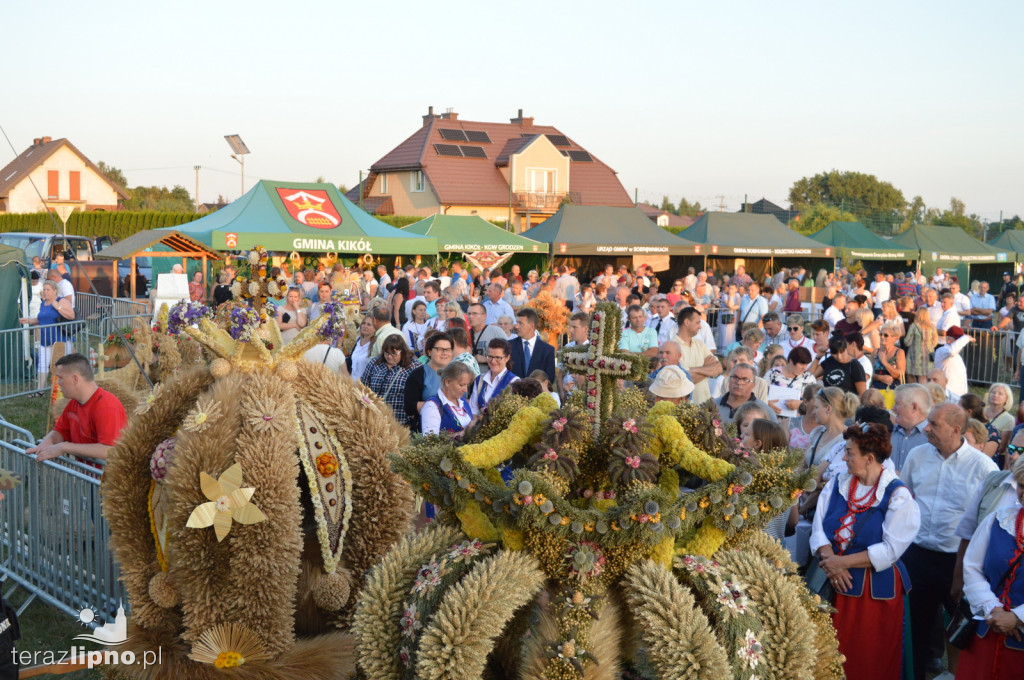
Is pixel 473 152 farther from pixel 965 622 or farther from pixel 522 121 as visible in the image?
pixel 965 622

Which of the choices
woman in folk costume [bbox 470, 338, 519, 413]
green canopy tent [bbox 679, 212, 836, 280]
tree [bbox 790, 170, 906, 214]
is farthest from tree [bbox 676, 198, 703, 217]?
woman in folk costume [bbox 470, 338, 519, 413]

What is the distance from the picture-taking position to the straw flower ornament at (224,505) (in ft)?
12.9

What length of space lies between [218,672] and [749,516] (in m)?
2.66

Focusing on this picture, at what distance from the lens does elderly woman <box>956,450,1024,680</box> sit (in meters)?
4.14

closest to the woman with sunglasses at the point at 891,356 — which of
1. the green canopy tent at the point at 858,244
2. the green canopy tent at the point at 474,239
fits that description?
the green canopy tent at the point at 474,239

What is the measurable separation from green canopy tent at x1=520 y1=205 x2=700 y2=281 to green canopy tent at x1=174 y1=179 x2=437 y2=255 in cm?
551

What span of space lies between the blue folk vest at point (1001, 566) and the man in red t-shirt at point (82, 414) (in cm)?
524

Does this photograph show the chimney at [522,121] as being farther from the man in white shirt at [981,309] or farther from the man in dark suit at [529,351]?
the man in dark suit at [529,351]

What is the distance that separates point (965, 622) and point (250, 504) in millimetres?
3498

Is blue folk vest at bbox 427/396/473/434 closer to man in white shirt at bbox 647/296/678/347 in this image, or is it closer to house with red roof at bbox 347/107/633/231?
man in white shirt at bbox 647/296/678/347

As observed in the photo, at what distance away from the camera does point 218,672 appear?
4.10m

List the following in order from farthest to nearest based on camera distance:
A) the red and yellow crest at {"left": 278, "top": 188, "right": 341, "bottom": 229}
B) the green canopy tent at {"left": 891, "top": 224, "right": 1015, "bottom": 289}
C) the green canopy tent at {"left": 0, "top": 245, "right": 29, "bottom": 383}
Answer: the green canopy tent at {"left": 891, "top": 224, "right": 1015, "bottom": 289}
the red and yellow crest at {"left": 278, "top": 188, "right": 341, "bottom": 229}
the green canopy tent at {"left": 0, "top": 245, "right": 29, "bottom": 383}

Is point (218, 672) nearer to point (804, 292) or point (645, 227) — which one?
point (804, 292)

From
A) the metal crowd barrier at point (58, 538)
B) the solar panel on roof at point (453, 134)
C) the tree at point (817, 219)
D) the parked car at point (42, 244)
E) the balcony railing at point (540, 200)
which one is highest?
the solar panel on roof at point (453, 134)
